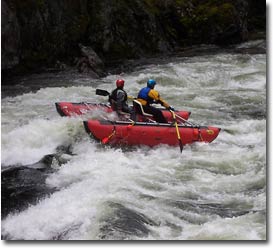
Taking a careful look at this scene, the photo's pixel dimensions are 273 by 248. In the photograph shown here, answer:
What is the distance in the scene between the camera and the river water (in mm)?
5801

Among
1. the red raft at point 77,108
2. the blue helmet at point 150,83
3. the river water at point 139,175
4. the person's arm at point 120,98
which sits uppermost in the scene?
the blue helmet at point 150,83

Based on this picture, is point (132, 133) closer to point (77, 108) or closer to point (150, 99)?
point (150, 99)

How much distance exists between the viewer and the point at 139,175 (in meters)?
7.65

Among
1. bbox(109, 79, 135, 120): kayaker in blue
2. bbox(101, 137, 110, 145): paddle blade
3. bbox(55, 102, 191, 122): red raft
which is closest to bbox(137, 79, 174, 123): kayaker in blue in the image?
bbox(109, 79, 135, 120): kayaker in blue

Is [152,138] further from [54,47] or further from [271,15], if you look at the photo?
[54,47]

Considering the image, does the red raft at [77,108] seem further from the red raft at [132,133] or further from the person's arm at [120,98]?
the red raft at [132,133]

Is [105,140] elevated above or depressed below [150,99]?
below

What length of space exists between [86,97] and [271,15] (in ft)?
24.3

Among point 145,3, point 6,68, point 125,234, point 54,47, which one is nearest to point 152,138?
point 125,234

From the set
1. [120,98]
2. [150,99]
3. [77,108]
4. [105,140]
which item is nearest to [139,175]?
[105,140]

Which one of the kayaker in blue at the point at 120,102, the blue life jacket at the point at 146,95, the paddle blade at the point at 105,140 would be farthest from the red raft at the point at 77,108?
the paddle blade at the point at 105,140

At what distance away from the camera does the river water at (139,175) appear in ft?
19.0

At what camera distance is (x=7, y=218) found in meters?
6.06

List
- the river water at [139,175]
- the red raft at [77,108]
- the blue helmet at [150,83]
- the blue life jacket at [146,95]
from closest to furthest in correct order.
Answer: the river water at [139,175] → the blue helmet at [150,83] → the blue life jacket at [146,95] → the red raft at [77,108]
